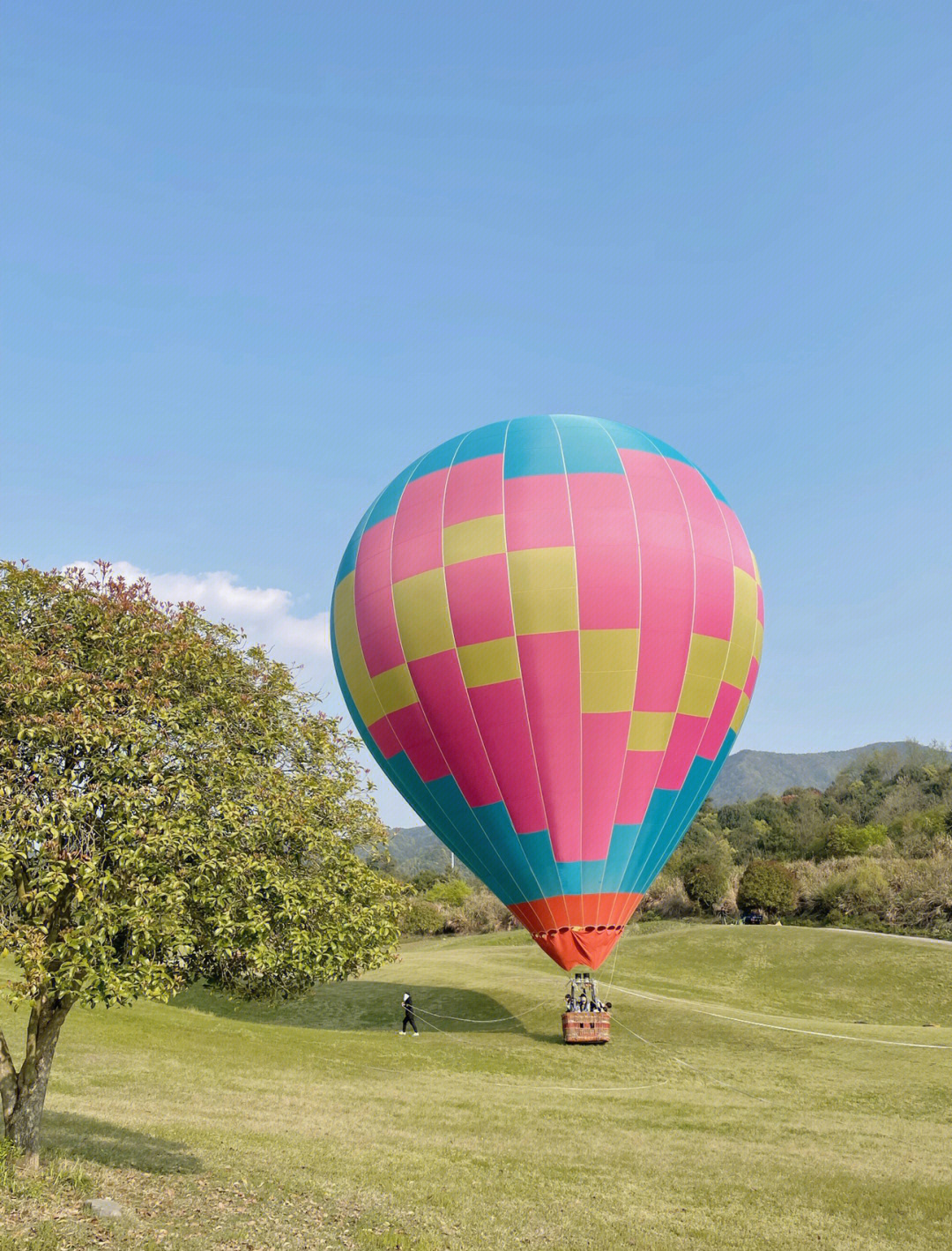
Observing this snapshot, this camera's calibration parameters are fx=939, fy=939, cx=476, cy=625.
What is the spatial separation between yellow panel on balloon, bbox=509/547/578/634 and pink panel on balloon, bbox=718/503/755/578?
558 centimetres

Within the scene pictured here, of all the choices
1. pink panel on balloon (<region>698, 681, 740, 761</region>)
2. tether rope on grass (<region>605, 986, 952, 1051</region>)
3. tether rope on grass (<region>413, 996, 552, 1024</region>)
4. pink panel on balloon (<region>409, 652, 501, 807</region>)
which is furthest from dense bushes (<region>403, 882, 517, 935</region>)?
pink panel on balloon (<region>409, 652, 501, 807</region>)

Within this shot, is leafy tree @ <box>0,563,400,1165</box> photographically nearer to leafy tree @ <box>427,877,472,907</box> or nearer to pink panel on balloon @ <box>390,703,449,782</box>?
pink panel on balloon @ <box>390,703,449,782</box>

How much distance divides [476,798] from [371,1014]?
15.5 meters

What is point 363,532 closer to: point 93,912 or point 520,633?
point 520,633

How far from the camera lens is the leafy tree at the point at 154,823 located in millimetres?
10570

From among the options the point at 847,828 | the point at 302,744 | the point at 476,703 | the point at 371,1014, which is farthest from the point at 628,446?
the point at 847,828

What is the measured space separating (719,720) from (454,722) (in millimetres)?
7625

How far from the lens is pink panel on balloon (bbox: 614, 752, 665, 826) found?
24.2m

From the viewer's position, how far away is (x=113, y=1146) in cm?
1547

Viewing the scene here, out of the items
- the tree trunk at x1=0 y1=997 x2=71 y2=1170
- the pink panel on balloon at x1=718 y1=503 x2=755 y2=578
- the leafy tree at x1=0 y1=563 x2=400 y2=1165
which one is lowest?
the tree trunk at x1=0 y1=997 x2=71 y2=1170

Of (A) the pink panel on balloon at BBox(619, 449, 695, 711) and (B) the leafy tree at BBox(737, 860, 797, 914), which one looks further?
(B) the leafy tree at BBox(737, 860, 797, 914)

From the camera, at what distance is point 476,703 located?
2369 centimetres

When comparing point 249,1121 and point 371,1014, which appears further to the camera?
point 371,1014

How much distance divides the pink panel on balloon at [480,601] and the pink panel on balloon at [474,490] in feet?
4.63
